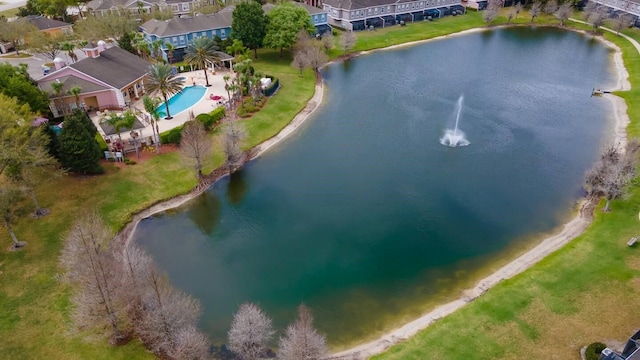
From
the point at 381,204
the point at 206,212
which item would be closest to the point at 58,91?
the point at 206,212

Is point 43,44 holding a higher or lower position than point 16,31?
lower

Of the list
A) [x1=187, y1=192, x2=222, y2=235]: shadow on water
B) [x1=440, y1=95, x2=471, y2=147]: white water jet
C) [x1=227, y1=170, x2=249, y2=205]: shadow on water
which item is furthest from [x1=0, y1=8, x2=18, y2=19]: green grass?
[x1=440, y1=95, x2=471, y2=147]: white water jet

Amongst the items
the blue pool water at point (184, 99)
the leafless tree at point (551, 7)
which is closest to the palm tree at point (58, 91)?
the blue pool water at point (184, 99)

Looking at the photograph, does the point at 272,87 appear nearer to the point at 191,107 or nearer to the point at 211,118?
the point at 191,107

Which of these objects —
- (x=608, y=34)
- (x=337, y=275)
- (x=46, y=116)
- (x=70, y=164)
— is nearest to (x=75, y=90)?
(x=46, y=116)

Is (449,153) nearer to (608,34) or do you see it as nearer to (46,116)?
(46,116)

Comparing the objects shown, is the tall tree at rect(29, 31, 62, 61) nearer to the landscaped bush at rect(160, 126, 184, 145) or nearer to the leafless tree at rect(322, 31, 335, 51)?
the landscaped bush at rect(160, 126, 184, 145)
